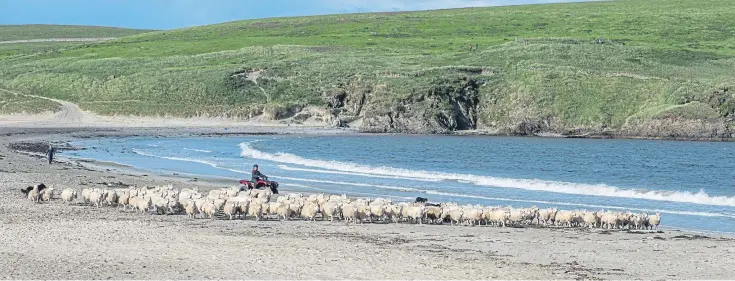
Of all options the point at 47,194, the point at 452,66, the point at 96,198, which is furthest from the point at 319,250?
the point at 452,66

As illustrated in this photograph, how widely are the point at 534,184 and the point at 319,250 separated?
24.4 meters

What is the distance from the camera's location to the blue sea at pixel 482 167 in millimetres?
40616

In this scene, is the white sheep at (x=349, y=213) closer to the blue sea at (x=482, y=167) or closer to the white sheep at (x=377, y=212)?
the white sheep at (x=377, y=212)

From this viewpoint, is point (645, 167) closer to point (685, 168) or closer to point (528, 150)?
→ point (685, 168)

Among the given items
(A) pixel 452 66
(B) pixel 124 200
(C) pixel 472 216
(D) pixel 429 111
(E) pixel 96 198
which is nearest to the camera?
(C) pixel 472 216

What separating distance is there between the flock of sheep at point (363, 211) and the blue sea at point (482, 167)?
2979mm

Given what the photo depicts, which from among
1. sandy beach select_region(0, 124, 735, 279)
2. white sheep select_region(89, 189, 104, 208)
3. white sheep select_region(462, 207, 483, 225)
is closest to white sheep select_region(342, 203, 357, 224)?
sandy beach select_region(0, 124, 735, 279)

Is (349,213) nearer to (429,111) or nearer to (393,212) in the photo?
(393,212)

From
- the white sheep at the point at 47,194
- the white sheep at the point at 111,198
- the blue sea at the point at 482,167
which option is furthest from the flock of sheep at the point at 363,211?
the white sheep at the point at 47,194

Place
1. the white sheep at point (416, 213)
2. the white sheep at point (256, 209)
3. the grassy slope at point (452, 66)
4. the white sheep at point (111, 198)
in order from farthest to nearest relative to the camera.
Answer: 1. the grassy slope at point (452, 66)
2. the white sheep at point (111, 198)
3. the white sheep at point (256, 209)
4. the white sheep at point (416, 213)

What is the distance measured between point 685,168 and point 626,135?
31706 millimetres

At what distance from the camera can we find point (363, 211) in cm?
3111

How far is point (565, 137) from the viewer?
88438mm

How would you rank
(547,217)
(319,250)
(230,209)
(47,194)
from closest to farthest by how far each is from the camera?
(319,250) < (547,217) < (230,209) < (47,194)
